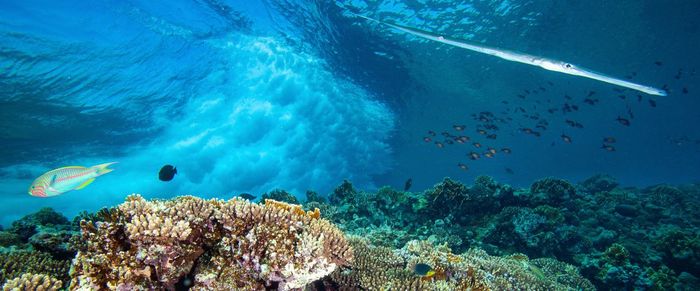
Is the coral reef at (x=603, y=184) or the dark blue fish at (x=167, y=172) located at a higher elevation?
the coral reef at (x=603, y=184)

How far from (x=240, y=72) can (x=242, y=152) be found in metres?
20.9

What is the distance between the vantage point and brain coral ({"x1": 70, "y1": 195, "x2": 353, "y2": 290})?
2.59 m

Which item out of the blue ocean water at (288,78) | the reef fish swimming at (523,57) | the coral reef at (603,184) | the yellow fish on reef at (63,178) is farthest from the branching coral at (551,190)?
the yellow fish on reef at (63,178)

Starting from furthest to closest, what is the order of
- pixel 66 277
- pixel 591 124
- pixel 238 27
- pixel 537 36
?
pixel 591 124
pixel 537 36
pixel 238 27
pixel 66 277

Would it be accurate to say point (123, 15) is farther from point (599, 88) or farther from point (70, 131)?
point (599, 88)

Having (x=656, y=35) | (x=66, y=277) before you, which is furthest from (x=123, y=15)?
(x=656, y=35)

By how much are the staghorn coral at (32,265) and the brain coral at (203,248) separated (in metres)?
1.26

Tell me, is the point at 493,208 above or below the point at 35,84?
below

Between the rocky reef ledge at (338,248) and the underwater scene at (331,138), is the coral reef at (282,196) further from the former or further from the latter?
the rocky reef ledge at (338,248)

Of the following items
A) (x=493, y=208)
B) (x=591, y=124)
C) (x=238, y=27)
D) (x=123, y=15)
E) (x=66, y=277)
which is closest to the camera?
(x=66, y=277)

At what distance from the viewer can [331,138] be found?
44531 millimetres

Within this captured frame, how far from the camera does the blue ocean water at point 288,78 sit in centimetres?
2078

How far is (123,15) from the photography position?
65.6 ft

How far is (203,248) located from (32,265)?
97.6 inches
